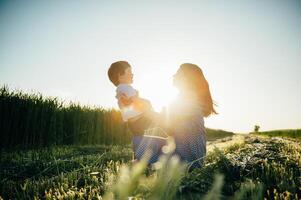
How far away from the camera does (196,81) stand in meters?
4.56

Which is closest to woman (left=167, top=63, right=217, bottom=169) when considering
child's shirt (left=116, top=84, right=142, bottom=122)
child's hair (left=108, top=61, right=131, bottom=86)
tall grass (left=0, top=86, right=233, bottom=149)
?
child's shirt (left=116, top=84, right=142, bottom=122)

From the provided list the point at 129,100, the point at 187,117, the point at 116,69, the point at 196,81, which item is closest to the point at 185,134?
the point at 187,117

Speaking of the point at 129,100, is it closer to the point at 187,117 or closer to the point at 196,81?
the point at 187,117

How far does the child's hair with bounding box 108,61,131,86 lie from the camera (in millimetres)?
5516

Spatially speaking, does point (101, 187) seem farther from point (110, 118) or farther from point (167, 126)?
point (110, 118)

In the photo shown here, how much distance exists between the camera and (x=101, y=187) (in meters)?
3.02

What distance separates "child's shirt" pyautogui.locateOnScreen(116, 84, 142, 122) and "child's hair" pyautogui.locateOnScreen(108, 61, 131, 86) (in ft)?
0.95

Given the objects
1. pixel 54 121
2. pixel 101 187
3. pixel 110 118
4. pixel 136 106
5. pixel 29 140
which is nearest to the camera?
pixel 101 187

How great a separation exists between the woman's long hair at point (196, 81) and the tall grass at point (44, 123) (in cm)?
787

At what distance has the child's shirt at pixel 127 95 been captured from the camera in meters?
5.03

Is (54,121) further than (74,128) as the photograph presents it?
No

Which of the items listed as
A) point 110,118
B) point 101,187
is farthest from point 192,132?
point 110,118

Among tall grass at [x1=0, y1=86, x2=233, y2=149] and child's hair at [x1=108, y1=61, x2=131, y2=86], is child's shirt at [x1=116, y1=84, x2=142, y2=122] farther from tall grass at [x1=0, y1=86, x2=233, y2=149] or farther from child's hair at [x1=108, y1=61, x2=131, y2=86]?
tall grass at [x1=0, y1=86, x2=233, y2=149]

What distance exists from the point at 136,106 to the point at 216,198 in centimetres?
290
